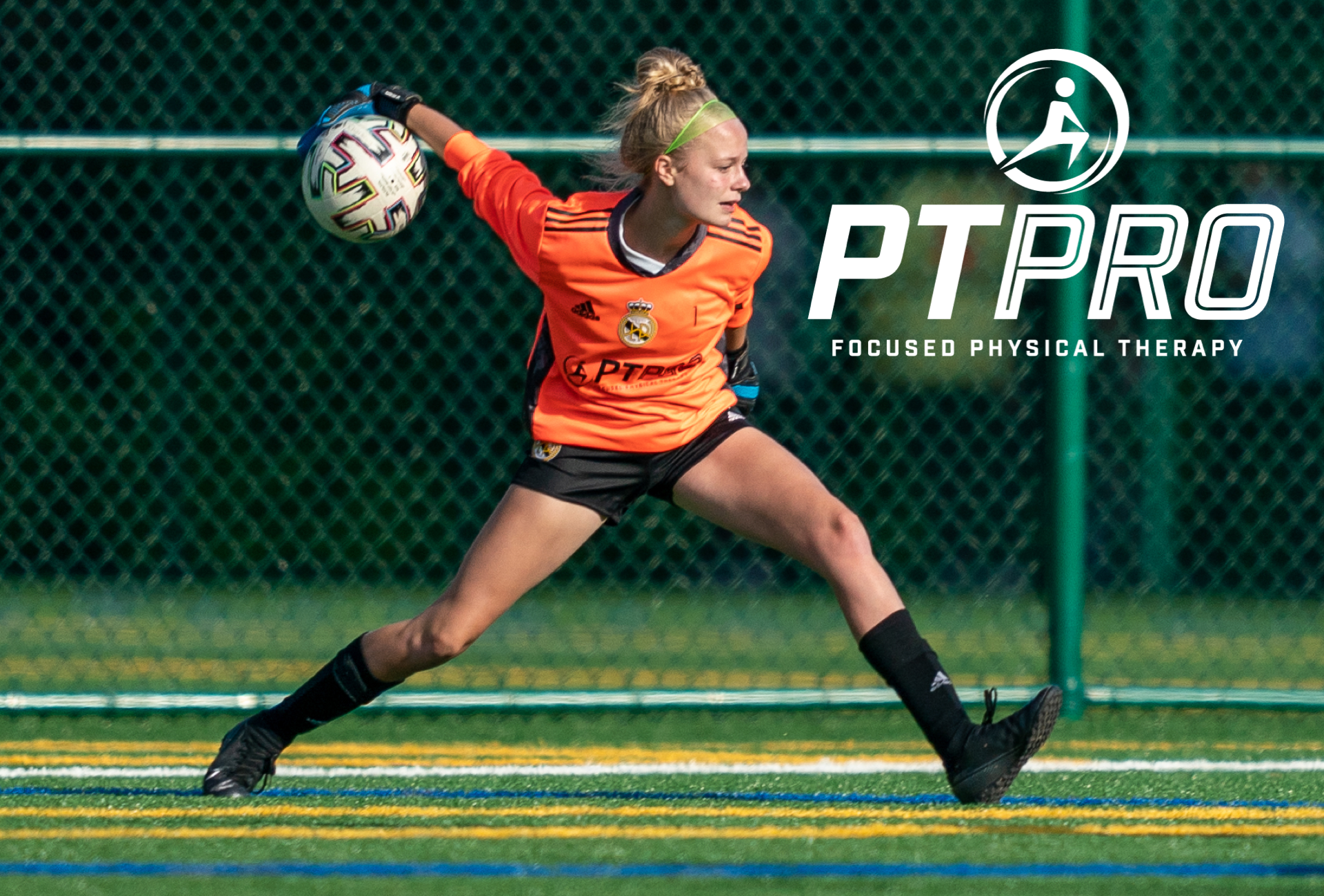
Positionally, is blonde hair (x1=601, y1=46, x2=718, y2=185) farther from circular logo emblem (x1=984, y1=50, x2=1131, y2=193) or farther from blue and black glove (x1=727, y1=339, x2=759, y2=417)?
circular logo emblem (x1=984, y1=50, x2=1131, y2=193)

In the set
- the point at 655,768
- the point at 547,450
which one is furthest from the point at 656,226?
the point at 655,768

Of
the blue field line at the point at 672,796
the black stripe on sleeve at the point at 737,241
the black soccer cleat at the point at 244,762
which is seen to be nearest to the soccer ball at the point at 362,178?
the black stripe on sleeve at the point at 737,241

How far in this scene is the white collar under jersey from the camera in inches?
168

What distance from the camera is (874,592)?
4289mm

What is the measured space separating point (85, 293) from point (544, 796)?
5.06 metres

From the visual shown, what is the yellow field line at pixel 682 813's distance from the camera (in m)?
4.40

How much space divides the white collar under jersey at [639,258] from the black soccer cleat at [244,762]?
1505 millimetres

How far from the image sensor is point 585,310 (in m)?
4.31

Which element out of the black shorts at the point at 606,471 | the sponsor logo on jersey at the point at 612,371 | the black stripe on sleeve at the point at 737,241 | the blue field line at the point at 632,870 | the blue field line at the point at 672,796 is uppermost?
the black stripe on sleeve at the point at 737,241

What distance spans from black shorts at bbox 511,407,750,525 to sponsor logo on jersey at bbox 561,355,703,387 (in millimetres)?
163

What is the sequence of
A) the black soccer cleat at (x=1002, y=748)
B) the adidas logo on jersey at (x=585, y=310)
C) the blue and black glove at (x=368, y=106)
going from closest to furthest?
the black soccer cleat at (x=1002, y=748)
the adidas logo on jersey at (x=585, y=310)
the blue and black glove at (x=368, y=106)

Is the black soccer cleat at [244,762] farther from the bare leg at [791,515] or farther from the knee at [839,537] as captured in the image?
the knee at [839,537]

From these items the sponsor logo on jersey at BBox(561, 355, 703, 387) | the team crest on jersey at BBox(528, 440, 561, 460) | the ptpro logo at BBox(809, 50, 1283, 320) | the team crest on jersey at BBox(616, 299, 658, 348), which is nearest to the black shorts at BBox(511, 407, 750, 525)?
the team crest on jersey at BBox(528, 440, 561, 460)

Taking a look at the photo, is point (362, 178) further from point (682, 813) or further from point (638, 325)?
point (682, 813)
